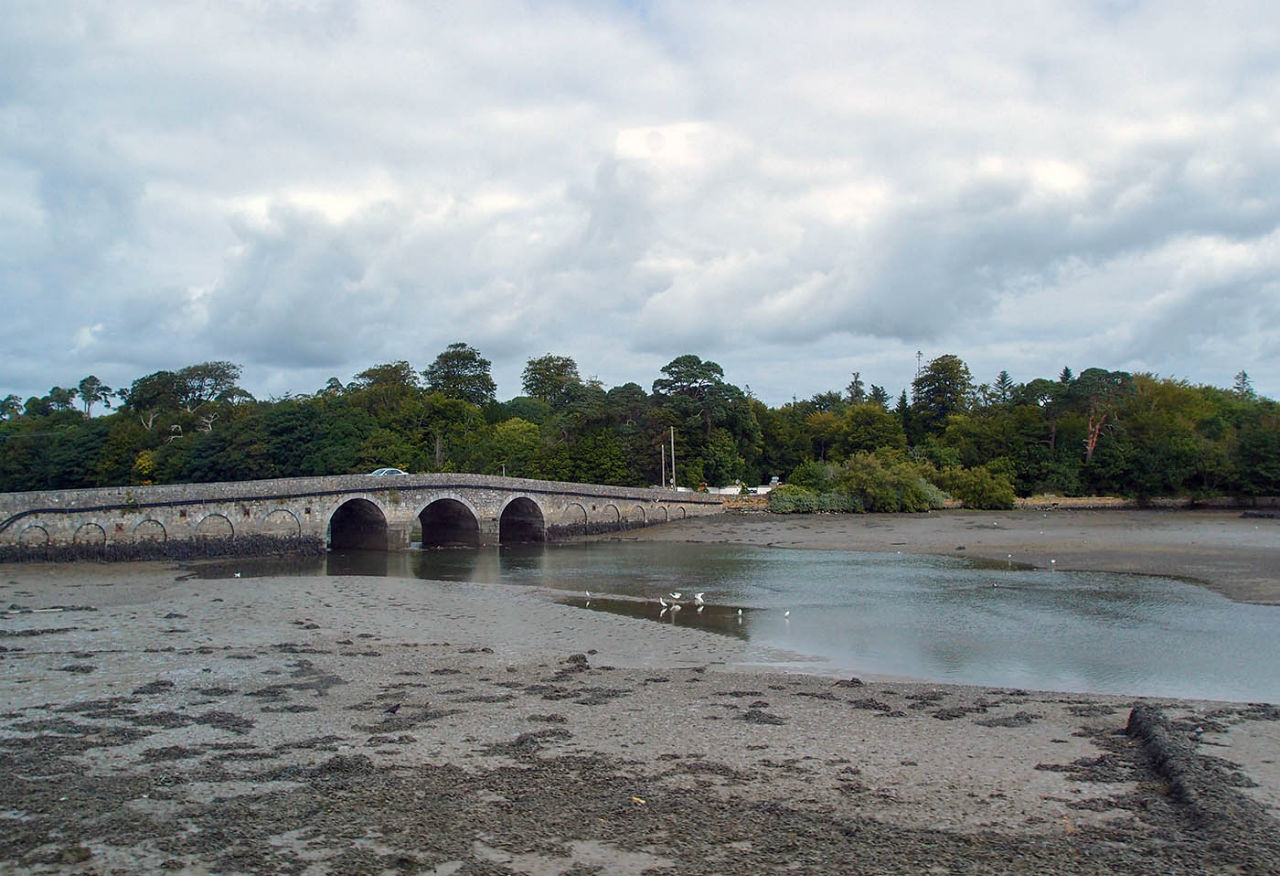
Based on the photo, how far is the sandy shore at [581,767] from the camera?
643 centimetres

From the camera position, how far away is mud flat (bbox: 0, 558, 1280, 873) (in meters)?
6.43

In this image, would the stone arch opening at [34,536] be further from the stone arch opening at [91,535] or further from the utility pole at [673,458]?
the utility pole at [673,458]

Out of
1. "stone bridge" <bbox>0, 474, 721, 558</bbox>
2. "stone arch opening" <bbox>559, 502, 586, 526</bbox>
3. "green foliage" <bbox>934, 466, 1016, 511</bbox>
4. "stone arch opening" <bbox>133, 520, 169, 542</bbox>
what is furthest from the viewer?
"green foliage" <bbox>934, 466, 1016, 511</bbox>

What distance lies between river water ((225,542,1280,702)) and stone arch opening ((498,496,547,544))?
40.1 feet

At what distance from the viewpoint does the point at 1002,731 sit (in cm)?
1032

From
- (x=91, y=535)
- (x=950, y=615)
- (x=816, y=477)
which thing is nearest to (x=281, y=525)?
(x=91, y=535)

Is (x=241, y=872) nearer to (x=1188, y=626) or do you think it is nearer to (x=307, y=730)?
(x=307, y=730)

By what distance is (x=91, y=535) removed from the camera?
33750 millimetres

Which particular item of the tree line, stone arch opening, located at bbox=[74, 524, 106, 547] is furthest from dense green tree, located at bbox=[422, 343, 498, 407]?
Answer: stone arch opening, located at bbox=[74, 524, 106, 547]

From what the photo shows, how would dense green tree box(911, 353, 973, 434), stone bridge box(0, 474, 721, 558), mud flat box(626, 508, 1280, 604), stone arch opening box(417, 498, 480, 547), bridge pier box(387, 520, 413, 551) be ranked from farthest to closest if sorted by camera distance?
dense green tree box(911, 353, 973, 434) → stone arch opening box(417, 498, 480, 547) → bridge pier box(387, 520, 413, 551) → stone bridge box(0, 474, 721, 558) → mud flat box(626, 508, 1280, 604)

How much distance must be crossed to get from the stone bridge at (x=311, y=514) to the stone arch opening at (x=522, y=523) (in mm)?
70

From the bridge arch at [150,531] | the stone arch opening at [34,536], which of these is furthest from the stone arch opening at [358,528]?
the stone arch opening at [34,536]

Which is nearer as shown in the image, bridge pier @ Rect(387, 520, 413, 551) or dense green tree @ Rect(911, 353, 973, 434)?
bridge pier @ Rect(387, 520, 413, 551)

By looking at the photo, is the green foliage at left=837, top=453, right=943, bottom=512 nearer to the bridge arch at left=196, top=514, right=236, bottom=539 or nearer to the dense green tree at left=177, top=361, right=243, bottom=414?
the bridge arch at left=196, top=514, right=236, bottom=539
